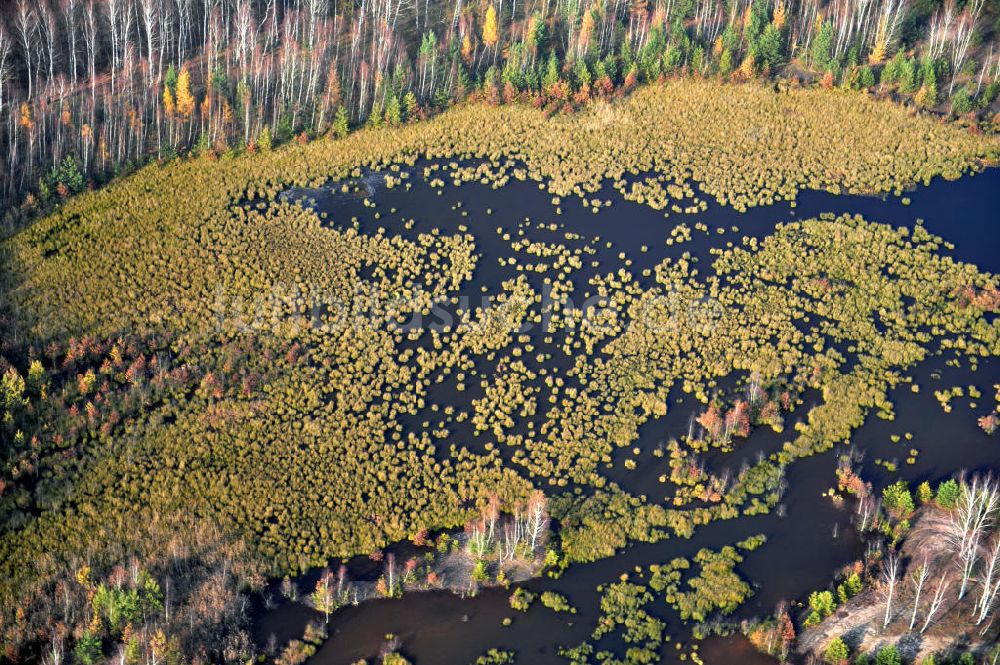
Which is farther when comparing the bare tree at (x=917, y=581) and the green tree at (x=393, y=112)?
the green tree at (x=393, y=112)

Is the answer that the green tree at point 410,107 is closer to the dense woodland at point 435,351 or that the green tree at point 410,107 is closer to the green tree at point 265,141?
the dense woodland at point 435,351

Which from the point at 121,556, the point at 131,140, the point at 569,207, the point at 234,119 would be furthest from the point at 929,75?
the point at 121,556

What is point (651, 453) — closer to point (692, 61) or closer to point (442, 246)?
point (442, 246)

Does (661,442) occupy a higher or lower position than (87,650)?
higher

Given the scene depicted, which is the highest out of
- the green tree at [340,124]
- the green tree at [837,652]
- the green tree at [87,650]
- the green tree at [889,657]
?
the green tree at [340,124]

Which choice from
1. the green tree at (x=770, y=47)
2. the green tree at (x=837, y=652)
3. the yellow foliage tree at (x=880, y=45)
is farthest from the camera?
the green tree at (x=770, y=47)

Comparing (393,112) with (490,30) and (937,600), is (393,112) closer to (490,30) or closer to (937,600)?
(490,30)

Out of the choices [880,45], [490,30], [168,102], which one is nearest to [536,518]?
[168,102]

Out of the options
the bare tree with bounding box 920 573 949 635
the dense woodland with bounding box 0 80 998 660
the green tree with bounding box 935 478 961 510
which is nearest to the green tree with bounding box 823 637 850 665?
the bare tree with bounding box 920 573 949 635

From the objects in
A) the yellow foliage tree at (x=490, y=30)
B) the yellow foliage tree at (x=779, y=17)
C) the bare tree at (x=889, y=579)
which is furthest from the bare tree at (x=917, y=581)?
the yellow foliage tree at (x=490, y=30)
